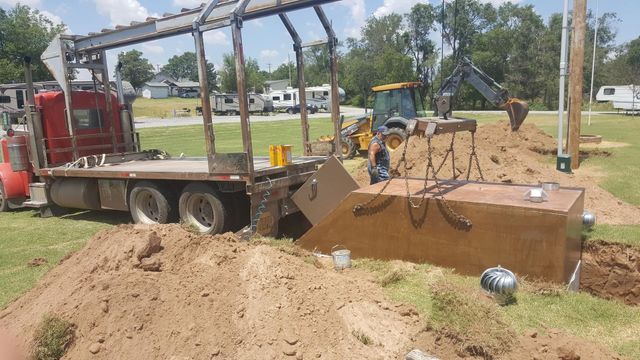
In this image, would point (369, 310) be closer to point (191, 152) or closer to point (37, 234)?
point (37, 234)

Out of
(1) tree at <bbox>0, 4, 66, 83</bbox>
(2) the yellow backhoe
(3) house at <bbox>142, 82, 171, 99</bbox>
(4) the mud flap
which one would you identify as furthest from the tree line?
(4) the mud flap

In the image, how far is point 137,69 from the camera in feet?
316

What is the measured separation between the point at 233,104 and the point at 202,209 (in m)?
49.3

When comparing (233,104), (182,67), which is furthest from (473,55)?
(182,67)

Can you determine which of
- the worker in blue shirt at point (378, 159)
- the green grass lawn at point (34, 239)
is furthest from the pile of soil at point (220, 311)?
the worker in blue shirt at point (378, 159)

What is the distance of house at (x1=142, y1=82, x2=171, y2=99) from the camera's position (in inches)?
3671

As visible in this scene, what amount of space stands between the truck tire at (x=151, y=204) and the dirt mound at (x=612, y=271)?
617 centimetres

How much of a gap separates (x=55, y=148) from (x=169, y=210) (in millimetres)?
3672

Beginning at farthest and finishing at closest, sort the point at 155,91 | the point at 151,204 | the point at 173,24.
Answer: the point at 155,91, the point at 151,204, the point at 173,24

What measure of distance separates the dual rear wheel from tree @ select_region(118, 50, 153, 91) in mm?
89423

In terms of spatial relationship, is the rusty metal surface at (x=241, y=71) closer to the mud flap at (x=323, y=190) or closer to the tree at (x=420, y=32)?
the mud flap at (x=323, y=190)

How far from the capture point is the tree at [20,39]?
50469mm

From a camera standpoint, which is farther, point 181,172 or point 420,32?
point 420,32

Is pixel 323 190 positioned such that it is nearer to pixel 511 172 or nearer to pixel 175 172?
pixel 175 172
